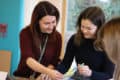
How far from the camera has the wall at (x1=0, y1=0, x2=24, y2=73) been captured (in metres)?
3.11

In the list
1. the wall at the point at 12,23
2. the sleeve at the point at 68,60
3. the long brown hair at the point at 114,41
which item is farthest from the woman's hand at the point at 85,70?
the wall at the point at 12,23

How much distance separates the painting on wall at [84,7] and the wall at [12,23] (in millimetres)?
655

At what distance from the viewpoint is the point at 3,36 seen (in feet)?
10.5

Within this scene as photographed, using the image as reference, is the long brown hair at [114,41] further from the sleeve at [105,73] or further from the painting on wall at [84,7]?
the painting on wall at [84,7]

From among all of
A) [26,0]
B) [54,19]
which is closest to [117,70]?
[54,19]

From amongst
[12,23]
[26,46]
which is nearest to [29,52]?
[26,46]

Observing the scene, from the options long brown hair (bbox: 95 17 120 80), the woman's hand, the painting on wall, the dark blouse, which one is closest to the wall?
the painting on wall

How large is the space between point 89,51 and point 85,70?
0.19m

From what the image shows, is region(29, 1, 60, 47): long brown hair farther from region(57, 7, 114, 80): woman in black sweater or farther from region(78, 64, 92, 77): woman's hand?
region(78, 64, 92, 77): woman's hand

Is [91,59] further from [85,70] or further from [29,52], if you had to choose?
[29,52]

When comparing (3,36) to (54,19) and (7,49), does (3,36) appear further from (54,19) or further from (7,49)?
(54,19)

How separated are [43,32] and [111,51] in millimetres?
1017

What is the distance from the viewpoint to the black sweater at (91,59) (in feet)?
6.13

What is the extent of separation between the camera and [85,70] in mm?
1806
